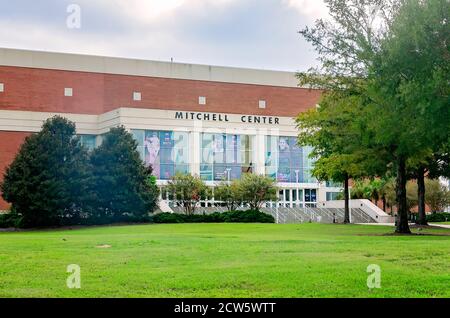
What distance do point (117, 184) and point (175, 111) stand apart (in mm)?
22717

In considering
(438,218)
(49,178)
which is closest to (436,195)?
(438,218)

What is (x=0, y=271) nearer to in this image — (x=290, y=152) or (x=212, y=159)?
(x=212, y=159)

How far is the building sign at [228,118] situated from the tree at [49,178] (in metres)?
23.8

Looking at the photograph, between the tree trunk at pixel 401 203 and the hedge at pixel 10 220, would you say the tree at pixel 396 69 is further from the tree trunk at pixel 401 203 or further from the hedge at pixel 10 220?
the hedge at pixel 10 220

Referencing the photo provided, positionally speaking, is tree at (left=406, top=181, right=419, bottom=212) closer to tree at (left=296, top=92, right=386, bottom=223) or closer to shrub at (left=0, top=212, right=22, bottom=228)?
tree at (left=296, top=92, right=386, bottom=223)

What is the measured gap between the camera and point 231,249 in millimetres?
16734

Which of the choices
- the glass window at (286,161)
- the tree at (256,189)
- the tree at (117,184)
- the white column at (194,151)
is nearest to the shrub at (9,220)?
the tree at (117,184)

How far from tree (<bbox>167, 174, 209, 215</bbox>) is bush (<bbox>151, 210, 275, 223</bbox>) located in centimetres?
460

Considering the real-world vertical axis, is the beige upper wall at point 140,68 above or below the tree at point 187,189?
above

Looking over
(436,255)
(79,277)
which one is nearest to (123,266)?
(79,277)

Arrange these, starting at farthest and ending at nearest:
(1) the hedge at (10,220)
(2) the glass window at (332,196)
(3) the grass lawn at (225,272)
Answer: (2) the glass window at (332,196)
(1) the hedge at (10,220)
(3) the grass lawn at (225,272)

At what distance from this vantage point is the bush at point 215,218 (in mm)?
46000
